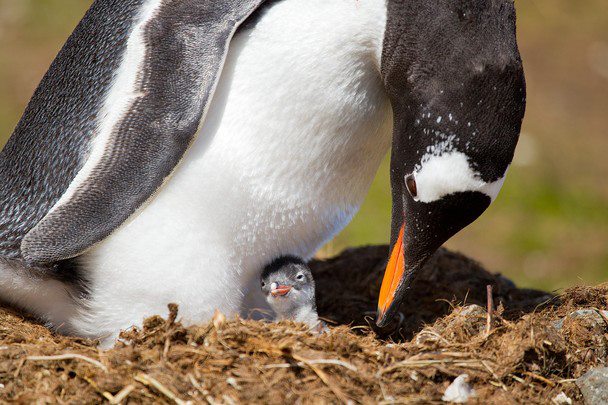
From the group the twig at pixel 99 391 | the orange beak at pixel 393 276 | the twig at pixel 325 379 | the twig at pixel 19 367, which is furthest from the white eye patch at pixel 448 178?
the twig at pixel 19 367

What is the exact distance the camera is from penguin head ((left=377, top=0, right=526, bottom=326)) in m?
2.35

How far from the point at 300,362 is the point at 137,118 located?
34.7 inches

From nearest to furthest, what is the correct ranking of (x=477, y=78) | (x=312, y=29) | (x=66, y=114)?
(x=477, y=78)
(x=312, y=29)
(x=66, y=114)

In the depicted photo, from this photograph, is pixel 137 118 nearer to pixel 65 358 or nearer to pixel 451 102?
pixel 65 358

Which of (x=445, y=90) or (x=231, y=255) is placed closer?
(x=445, y=90)


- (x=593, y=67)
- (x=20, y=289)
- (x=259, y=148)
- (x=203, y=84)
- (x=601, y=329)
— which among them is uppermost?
(x=203, y=84)

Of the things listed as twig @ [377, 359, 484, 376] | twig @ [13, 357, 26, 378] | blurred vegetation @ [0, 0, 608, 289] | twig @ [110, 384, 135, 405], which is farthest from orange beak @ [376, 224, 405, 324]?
blurred vegetation @ [0, 0, 608, 289]

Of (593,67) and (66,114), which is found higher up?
(66,114)

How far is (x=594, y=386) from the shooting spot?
2.37m

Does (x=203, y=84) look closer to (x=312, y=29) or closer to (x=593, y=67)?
(x=312, y=29)

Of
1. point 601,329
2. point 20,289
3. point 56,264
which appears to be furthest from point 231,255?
point 601,329

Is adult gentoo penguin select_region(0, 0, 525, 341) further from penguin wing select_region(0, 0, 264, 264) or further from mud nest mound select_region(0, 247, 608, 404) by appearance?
mud nest mound select_region(0, 247, 608, 404)

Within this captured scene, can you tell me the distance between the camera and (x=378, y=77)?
262cm

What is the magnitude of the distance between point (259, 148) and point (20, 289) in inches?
37.3
